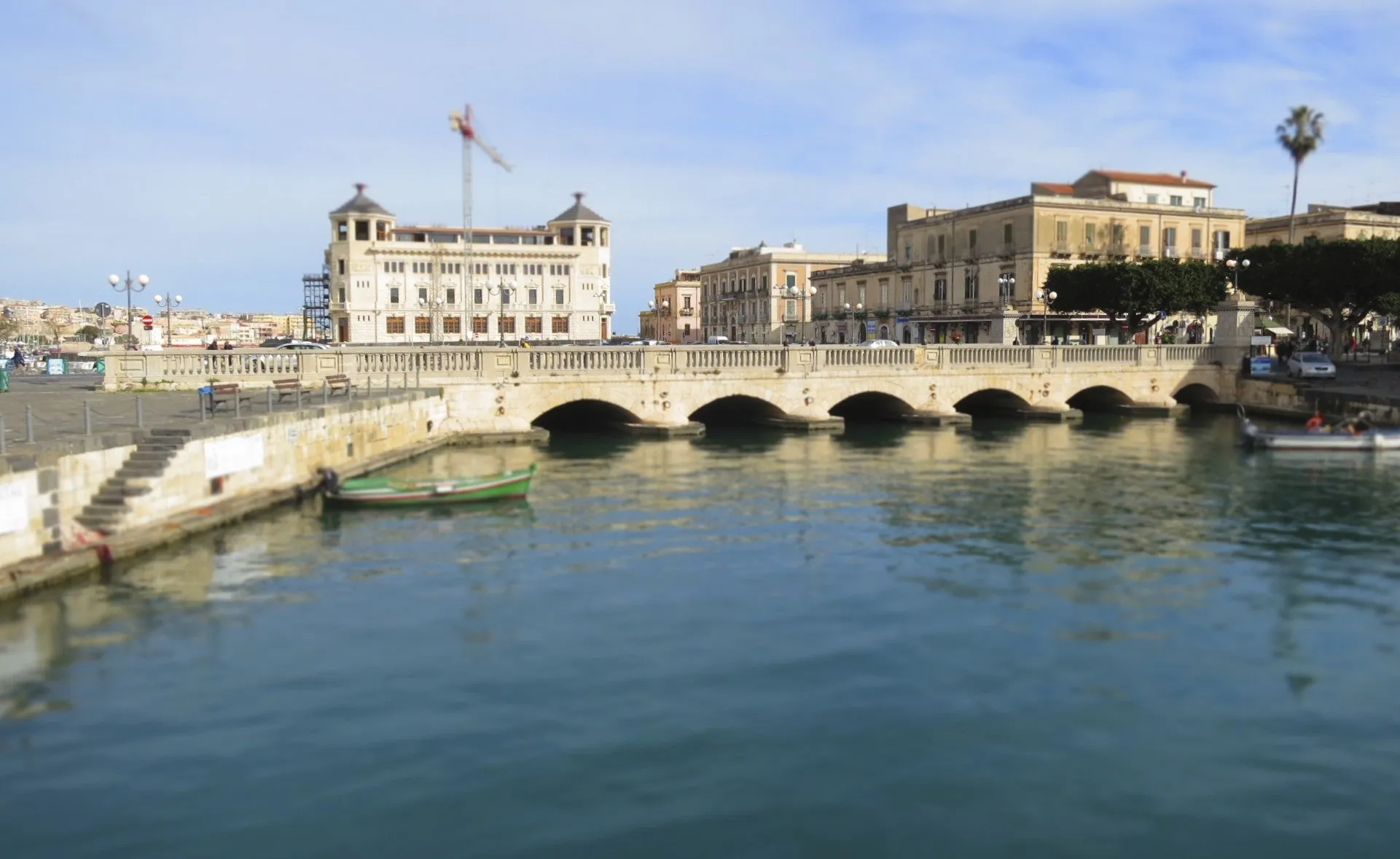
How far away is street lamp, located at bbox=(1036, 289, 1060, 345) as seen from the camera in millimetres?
73000

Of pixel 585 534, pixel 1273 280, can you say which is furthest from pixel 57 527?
pixel 1273 280

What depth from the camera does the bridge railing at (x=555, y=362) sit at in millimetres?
38062

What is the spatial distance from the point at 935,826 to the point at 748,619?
24.4 feet

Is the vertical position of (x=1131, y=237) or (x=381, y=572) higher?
(x=1131, y=237)

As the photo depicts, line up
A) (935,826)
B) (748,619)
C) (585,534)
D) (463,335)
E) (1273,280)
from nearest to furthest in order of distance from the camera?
(935,826)
(748,619)
(585,534)
(1273,280)
(463,335)

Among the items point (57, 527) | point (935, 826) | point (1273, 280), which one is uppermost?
point (1273, 280)

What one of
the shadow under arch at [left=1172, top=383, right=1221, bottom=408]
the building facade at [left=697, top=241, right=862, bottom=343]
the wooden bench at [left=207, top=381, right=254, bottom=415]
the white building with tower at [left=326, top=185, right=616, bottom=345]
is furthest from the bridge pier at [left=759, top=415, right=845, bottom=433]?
the white building with tower at [left=326, top=185, right=616, bottom=345]

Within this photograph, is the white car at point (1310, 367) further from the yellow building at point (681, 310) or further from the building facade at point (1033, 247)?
the yellow building at point (681, 310)

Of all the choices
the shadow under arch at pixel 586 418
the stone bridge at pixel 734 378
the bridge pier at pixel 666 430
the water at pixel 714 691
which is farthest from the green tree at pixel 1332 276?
the shadow under arch at pixel 586 418

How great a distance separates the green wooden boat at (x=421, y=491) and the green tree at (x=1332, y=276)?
53601mm

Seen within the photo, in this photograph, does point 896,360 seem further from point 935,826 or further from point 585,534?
point 935,826

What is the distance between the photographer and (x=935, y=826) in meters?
11.2

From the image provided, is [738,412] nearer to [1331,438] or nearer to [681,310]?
[1331,438]

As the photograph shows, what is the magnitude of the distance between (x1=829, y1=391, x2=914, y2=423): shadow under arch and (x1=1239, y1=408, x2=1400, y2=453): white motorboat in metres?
14.7
